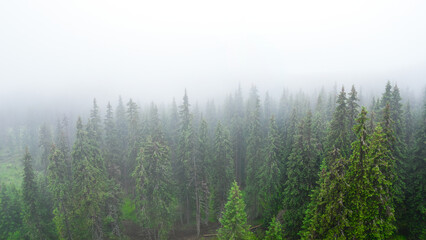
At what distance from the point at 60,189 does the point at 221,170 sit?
1960 centimetres

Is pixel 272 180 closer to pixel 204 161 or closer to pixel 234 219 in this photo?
pixel 204 161

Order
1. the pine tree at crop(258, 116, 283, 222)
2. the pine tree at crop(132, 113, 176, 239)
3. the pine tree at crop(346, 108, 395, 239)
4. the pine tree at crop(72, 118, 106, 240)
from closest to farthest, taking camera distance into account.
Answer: the pine tree at crop(346, 108, 395, 239), the pine tree at crop(72, 118, 106, 240), the pine tree at crop(132, 113, 176, 239), the pine tree at crop(258, 116, 283, 222)

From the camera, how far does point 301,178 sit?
61.3ft

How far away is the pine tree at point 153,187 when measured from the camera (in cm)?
2281

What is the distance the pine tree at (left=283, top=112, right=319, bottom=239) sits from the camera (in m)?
18.4

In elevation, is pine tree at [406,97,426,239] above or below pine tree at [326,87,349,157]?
below

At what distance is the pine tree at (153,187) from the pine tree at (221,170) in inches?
308

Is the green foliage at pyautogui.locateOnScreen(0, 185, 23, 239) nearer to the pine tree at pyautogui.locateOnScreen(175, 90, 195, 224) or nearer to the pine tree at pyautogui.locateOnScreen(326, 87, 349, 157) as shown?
the pine tree at pyautogui.locateOnScreen(175, 90, 195, 224)

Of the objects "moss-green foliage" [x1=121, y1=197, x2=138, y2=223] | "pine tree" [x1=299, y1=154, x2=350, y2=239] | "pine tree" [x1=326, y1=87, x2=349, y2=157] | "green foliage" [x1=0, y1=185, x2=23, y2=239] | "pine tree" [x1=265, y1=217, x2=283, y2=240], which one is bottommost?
"moss-green foliage" [x1=121, y1=197, x2=138, y2=223]

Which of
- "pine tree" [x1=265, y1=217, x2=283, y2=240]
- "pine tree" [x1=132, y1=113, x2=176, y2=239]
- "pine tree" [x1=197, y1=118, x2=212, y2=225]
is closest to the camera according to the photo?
"pine tree" [x1=265, y1=217, x2=283, y2=240]

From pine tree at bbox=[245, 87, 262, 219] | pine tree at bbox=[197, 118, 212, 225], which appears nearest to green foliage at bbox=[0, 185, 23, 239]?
pine tree at bbox=[197, 118, 212, 225]

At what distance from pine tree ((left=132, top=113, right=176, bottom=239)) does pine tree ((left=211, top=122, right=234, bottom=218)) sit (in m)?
7.81

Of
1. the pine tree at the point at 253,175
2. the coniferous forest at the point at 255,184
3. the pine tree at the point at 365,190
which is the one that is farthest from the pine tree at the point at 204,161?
the pine tree at the point at 365,190

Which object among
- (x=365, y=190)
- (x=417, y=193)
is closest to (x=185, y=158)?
(x=365, y=190)
